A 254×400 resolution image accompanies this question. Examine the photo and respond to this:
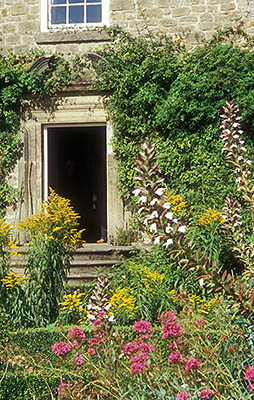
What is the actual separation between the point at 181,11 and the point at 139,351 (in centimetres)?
717

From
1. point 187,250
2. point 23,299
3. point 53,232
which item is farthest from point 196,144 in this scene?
point 187,250

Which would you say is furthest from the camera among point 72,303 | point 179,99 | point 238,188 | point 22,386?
point 179,99

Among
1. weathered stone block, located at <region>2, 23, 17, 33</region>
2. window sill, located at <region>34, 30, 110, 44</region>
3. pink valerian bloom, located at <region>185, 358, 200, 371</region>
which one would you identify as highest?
weathered stone block, located at <region>2, 23, 17, 33</region>

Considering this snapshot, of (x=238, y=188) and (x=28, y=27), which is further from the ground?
(x=28, y=27)

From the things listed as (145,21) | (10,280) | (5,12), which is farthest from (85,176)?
(10,280)

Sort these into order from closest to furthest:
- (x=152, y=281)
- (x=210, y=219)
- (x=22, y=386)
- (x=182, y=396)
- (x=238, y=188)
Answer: (x=182, y=396)
(x=22, y=386)
(x=238, y=188)
(x=152, y=281)
(x=210, y=219)

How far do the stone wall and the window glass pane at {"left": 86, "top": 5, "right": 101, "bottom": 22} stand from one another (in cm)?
30

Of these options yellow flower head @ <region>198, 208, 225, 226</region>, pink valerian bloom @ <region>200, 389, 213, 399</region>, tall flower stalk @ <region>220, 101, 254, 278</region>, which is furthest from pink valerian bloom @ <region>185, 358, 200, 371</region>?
yellow flower head @ <region>198, 208, 225, 226</region>

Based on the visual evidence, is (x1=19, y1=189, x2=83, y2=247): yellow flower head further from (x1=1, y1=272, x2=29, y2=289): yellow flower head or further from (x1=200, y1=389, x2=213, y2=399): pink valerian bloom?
(x1=200, y1=389, x2=213, y2=399): pink valerian bloom

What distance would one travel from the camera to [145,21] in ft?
30.1

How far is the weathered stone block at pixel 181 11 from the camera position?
9.17 m

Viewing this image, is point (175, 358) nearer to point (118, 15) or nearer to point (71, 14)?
point (118, 15)

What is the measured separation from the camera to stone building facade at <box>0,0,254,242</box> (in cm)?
911

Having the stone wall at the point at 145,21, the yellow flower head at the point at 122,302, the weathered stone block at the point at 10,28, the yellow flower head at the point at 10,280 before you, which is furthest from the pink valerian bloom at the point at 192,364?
the weathered stone block at the point at 10,28
